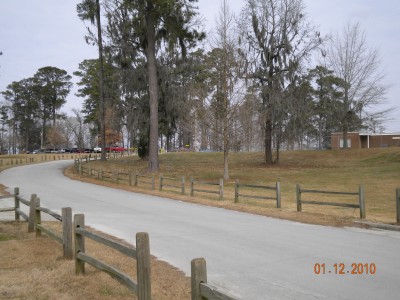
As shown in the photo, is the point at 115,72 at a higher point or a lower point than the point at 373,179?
higher

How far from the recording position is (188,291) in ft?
18.9

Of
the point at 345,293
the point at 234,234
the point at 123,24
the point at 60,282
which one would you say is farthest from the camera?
the point at 123,24

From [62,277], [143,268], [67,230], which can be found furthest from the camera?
[67,230]

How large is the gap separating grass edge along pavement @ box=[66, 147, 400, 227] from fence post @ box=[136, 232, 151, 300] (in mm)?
8472

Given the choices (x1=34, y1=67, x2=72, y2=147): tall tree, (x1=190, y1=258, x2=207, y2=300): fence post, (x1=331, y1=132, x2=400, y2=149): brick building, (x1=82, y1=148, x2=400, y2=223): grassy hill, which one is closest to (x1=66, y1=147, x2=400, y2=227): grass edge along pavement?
(x1=82, y1=148, x2=400, y2=223): grassy hill

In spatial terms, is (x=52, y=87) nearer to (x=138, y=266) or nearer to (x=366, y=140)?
(x=366, y=140)

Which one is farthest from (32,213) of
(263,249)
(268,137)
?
(268,137)

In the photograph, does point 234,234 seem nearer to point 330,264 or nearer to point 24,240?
point 330,264

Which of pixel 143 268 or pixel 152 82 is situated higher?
pixel 152 82

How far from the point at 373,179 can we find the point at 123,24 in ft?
75.7

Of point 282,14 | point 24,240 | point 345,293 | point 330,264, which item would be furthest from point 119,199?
point 282,14

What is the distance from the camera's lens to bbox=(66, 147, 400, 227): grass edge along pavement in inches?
544

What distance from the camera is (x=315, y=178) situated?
29000mm

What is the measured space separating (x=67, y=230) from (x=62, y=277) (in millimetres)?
1119
